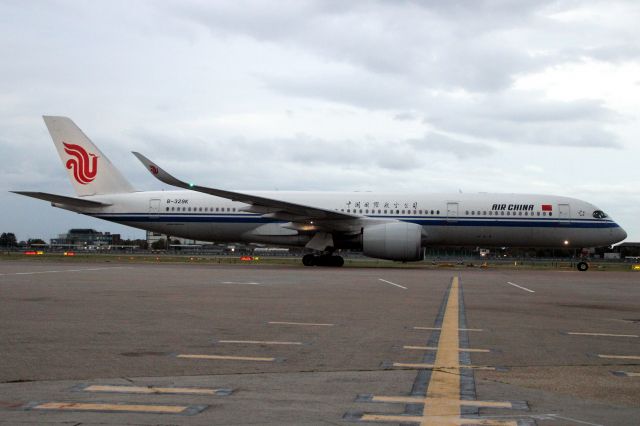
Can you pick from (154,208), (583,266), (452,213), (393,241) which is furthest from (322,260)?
(583,266)

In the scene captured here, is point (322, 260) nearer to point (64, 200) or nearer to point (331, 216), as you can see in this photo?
point (331, 216)

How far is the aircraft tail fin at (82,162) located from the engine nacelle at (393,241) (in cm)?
1222

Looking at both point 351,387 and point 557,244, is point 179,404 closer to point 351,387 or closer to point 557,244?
point 351,387

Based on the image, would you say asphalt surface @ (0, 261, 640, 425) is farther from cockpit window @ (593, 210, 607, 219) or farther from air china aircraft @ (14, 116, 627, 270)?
cockpit window @ (593, 210, 607, 219)

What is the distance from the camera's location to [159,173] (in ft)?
92.3

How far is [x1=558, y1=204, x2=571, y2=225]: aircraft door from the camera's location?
102ft

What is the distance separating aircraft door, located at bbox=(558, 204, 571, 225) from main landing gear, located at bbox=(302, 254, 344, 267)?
32.3ft

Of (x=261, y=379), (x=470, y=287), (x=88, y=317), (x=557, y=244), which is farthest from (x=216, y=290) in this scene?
(x=557, y=244)

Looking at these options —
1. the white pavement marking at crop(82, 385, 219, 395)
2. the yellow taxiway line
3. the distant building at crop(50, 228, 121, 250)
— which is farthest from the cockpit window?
the distant building at crop(50, 228, 121, 250)

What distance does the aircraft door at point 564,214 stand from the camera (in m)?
31.2

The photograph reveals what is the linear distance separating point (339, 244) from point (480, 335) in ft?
73.0

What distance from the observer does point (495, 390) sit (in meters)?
5.16

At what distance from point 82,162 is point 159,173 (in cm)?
673

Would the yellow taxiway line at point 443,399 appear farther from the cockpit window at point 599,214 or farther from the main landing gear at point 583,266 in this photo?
the main landing gear at point 583,266
